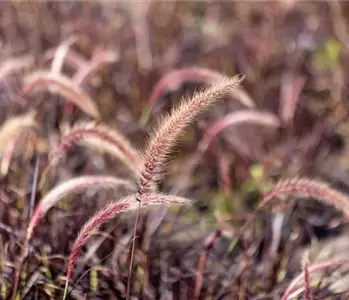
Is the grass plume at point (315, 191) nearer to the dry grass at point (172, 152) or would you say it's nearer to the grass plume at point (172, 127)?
the dry grass at point (172, 152)

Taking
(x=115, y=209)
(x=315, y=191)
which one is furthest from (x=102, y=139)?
(x=315, y=191)

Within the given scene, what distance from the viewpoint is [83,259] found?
258 cm

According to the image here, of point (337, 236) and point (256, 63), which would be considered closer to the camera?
point (337, 236)

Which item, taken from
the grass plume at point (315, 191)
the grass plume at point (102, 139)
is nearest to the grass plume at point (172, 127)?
the grass plume at point (102, 139)

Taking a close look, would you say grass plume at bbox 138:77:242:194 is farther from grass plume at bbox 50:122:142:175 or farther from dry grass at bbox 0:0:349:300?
grass plume at bbox 50:122:142:175

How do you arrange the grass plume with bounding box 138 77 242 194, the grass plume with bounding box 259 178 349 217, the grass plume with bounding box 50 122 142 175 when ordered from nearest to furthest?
the grass plume with bounding box 138 77 242 194
the grass plume with bounding box 259 178 349 217
the grass plume with bounding box 50 122 142 175

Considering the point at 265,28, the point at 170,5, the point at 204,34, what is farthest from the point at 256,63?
the point at 170,5

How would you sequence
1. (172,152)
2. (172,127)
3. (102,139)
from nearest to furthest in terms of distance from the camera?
1. (172,127)
2. (172,152)
3. (102,139)

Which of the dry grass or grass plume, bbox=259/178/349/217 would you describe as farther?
the dry grass

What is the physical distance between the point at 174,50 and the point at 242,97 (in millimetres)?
2215

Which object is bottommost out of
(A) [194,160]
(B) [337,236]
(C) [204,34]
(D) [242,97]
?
(B) [337,236]

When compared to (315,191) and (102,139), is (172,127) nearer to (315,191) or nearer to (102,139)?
(102,139)

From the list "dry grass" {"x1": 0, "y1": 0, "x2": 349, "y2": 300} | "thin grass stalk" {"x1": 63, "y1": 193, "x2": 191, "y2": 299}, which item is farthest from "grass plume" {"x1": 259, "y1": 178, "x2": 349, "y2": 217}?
"thin grass stalk" {"x1": 63, "y1": 193, "x2": 191, "y2": 299}

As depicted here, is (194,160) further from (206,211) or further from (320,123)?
(320,123)
